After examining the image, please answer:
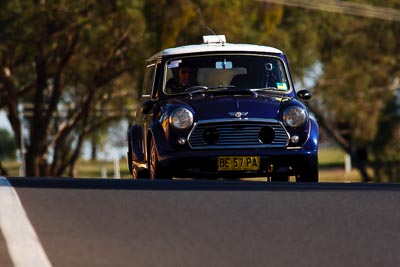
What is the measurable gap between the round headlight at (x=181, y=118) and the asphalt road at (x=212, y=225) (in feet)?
9.36

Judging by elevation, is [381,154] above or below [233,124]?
below

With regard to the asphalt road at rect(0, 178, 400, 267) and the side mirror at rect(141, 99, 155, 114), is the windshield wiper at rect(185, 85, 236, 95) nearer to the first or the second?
the side mirror at rect(141, 99, 155, 114)

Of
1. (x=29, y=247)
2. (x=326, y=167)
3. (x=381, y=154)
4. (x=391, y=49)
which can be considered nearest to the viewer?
(x=29, y=247)

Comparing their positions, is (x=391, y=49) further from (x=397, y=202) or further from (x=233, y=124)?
(x=397, y=202)

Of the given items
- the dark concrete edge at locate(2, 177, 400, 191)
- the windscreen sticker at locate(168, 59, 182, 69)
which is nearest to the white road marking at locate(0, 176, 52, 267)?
the dark concrete edge at locate(2, 177, 400, 191)

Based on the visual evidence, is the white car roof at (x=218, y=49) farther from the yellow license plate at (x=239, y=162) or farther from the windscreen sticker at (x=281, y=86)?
the yellow license plate at (x=239, y=162)

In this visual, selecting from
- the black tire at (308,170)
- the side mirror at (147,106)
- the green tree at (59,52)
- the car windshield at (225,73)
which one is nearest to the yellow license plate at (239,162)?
the black tire at (308,170)

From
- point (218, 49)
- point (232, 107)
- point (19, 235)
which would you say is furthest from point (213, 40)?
point (19, 235)

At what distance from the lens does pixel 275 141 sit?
1466 cm

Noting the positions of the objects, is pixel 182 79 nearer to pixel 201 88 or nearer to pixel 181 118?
pixel 201 88

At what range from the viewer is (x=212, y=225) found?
910 centimetres

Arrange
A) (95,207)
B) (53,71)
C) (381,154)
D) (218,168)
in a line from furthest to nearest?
(381,154) < (53,71) < (218,168) < (95,207)

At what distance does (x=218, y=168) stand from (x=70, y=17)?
29.0 m

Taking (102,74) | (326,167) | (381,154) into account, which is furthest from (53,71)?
(326,167)
